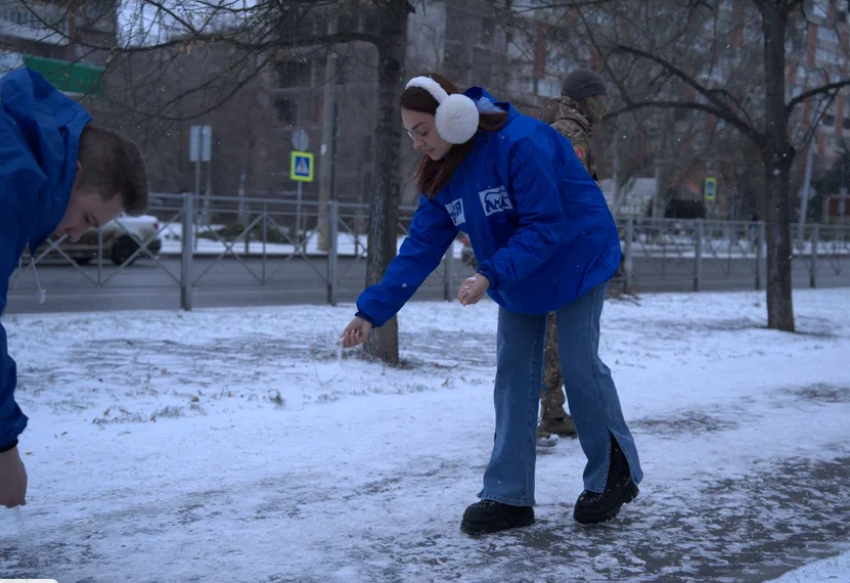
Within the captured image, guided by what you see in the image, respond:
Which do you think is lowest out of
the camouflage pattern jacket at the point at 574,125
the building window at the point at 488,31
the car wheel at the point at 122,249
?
the car wheel at the point at 122,249

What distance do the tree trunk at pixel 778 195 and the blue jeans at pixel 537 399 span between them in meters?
8.61

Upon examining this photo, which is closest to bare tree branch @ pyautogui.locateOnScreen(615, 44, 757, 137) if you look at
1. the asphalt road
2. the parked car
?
the asphalt road

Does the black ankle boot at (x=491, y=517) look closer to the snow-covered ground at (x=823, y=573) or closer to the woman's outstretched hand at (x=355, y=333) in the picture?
the woman's outstretched hand at (x=355, y=333)

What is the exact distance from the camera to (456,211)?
11.9ft

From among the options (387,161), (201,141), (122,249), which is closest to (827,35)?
(387,161)

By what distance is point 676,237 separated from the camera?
19828 millimetres

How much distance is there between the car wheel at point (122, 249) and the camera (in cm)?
1340

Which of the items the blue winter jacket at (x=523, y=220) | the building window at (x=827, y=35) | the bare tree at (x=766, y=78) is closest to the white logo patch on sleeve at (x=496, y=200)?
the blue winter jacket at (x=523, y=220)

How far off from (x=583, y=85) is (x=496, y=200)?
1.67 m

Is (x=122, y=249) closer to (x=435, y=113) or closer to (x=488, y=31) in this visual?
(x=488, y=31)

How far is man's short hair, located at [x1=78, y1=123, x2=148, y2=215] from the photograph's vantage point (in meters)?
2.21

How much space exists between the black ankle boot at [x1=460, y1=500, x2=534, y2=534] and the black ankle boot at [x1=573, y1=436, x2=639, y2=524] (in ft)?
0.74

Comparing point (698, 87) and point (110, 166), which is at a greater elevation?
point (698, 87)

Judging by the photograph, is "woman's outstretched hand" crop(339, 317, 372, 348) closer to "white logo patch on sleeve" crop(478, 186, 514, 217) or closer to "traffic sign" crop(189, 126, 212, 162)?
"white logo patch on sleeve" crop(478, 186, 514, 217)
